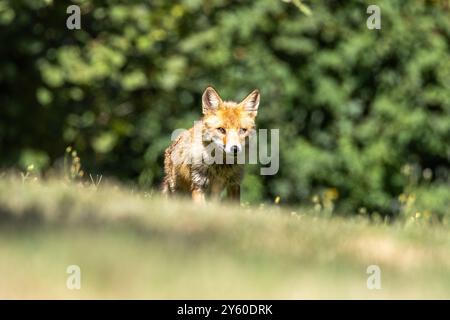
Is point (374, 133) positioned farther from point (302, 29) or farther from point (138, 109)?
point (138, 109)

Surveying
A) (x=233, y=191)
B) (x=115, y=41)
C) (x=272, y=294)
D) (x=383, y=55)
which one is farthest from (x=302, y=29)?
(x=272, y=294)

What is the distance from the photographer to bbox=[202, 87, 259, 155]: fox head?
848cm

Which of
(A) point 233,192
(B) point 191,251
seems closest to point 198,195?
(A) point 233,192

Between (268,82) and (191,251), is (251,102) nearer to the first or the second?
(191,251)

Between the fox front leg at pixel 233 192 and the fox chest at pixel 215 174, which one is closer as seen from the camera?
the fox chest at pixel 215 174

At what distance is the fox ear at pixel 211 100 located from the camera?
8.69 meters

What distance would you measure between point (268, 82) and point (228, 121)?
4.36m

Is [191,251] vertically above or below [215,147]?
below

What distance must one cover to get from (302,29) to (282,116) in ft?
3.73

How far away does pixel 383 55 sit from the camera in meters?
13.0

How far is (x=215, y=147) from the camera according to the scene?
8.69 meters

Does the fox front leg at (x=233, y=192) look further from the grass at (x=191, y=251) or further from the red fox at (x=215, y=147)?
the grass at (x=191, y=251)

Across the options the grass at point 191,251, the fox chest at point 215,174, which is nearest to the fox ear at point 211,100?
the fox chest at point 215,174

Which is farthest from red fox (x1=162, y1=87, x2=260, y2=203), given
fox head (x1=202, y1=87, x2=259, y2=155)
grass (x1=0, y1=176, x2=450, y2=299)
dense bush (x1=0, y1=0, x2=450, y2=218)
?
dense bush (x1=0, y1=0, x2=450, y2=218)
